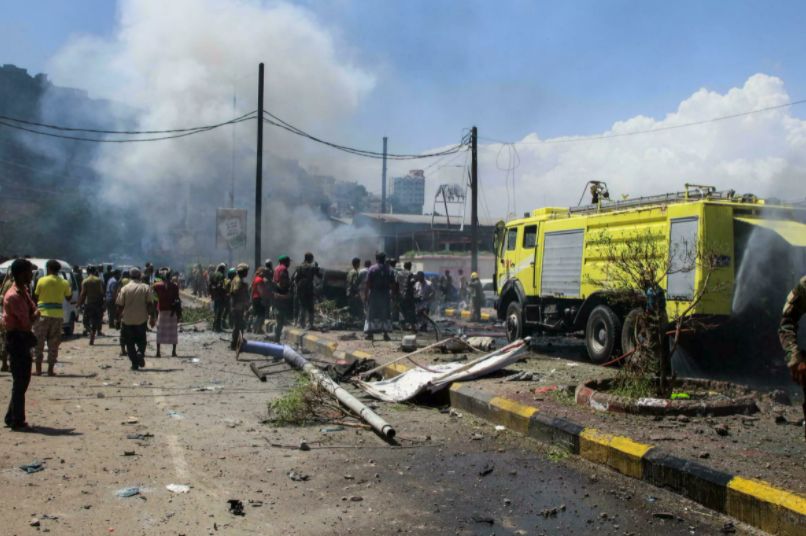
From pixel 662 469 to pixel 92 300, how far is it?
1123 centimetres

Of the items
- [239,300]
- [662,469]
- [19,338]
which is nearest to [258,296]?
[239,300]

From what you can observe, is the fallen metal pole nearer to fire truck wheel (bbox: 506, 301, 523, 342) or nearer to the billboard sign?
fire truck wheel (bbox: 506, 301, 523, 342)

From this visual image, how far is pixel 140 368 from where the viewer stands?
9.45m

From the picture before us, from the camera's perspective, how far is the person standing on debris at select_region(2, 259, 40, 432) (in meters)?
5.44

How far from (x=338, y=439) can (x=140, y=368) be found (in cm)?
521

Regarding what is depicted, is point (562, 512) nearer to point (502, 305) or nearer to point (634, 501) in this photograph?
point (634, 501)

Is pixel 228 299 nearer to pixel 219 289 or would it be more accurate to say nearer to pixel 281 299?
pixel 219 289

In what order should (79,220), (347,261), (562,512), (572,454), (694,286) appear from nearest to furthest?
(562,512)
(572,454)
(694,286)
(347,261)
(79,220)

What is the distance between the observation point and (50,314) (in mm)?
8742

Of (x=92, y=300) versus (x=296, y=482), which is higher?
(x=92, y=300)

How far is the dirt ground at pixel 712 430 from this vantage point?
13.1 ft

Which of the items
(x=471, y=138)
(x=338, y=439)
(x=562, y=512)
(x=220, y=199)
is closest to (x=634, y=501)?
(x=562, y=512)

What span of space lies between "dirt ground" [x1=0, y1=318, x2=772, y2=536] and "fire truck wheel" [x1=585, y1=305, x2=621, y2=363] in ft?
12.4

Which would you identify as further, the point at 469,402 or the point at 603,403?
the point at 469,402
